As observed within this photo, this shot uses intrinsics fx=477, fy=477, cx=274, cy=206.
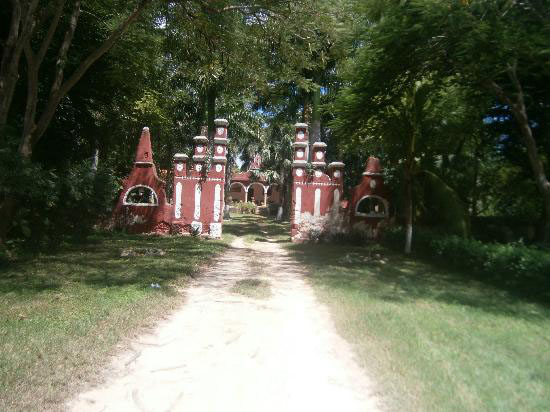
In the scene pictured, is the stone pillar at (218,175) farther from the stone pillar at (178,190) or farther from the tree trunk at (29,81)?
the tree trunk at (29,81)

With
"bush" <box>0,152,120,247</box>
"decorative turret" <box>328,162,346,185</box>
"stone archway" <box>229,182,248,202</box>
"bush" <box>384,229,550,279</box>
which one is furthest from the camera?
"stone archway" <box>229,182,248,202</box>

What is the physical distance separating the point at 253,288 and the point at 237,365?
158 inches

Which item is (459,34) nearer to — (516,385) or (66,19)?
(516,385)

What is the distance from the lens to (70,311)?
21.0 feet

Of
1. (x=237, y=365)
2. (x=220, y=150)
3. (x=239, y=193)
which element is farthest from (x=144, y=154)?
(x=239, y=193)

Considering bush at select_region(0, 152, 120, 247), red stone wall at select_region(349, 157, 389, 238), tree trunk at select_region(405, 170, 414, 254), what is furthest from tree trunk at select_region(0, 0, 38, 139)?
red stone wall at select_region(349, 157, 389, 238)

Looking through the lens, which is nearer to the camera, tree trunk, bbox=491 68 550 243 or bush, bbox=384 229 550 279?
bush, bbox=384 229 550 279

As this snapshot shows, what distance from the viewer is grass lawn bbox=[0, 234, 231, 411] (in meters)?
4.11

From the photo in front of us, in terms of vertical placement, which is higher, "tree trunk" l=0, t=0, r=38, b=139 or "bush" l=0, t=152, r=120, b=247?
"tree trunk" l=0, t=0, r=38, b=139

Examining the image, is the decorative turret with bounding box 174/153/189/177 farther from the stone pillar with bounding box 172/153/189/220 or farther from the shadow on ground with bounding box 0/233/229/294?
the shadow on ground with bounding box 0/233/229/294

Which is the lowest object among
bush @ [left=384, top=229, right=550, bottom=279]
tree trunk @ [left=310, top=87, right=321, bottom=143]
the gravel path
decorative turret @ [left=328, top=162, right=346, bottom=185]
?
the gravel path

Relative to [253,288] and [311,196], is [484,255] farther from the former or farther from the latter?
[311,196]

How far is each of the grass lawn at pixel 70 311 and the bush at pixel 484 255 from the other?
6.21 metres

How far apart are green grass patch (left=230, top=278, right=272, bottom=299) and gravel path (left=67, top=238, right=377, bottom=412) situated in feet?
1.77
